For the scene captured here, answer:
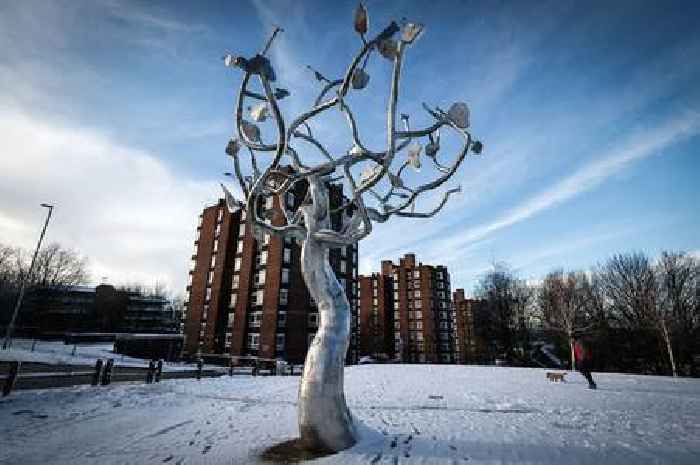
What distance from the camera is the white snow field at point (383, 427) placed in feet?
14.4

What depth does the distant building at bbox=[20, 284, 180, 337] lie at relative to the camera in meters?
51.9

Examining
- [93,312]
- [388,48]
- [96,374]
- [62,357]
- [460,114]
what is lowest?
[62,357]

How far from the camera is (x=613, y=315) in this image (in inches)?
1308

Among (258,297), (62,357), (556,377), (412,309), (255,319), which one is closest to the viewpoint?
(556,377)

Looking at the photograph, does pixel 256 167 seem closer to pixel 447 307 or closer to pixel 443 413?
pixel 443 413

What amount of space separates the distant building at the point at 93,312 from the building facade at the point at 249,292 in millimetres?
19886

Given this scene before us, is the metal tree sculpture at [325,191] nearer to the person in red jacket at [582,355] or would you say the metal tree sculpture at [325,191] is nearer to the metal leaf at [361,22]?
the metal leaf at [361,22]

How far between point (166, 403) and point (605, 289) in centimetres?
4218

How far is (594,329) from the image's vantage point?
108ft

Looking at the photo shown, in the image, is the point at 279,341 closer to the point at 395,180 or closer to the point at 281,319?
the point at 281,319

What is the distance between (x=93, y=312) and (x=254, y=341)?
47.1 meters

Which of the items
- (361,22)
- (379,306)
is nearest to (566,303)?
(361,22)

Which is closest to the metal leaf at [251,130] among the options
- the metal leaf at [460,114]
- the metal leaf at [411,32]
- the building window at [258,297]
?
the metal leaf at [411,32]

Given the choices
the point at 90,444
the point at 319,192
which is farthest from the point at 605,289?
the point at 90,444
